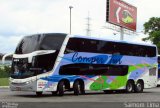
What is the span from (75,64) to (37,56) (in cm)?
286

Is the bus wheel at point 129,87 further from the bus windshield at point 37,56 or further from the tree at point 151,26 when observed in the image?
the tree at point 151,26

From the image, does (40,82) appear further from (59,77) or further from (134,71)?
(134,71)

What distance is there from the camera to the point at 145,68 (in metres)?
34.4

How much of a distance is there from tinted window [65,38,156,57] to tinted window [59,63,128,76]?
88 cm

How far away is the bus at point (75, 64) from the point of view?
2616 cm

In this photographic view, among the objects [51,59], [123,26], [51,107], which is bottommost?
[51,107]

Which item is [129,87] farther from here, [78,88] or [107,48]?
[78,88]

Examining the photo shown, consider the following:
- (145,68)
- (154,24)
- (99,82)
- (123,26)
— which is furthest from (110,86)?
(154,24)

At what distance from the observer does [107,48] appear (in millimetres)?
30469

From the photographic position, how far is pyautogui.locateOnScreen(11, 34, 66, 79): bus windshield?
26047 millimetres

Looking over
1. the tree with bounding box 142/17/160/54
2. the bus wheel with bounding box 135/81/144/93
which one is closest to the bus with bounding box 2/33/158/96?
the bus wheel with bounding box 135/81/144/93

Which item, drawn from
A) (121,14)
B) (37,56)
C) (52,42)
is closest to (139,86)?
(52,42)

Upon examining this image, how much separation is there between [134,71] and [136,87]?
1204 mm

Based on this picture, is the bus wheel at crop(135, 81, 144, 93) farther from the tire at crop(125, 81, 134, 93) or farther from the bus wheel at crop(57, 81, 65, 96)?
the bus wheel at crop(57, 81, 65, 96)
